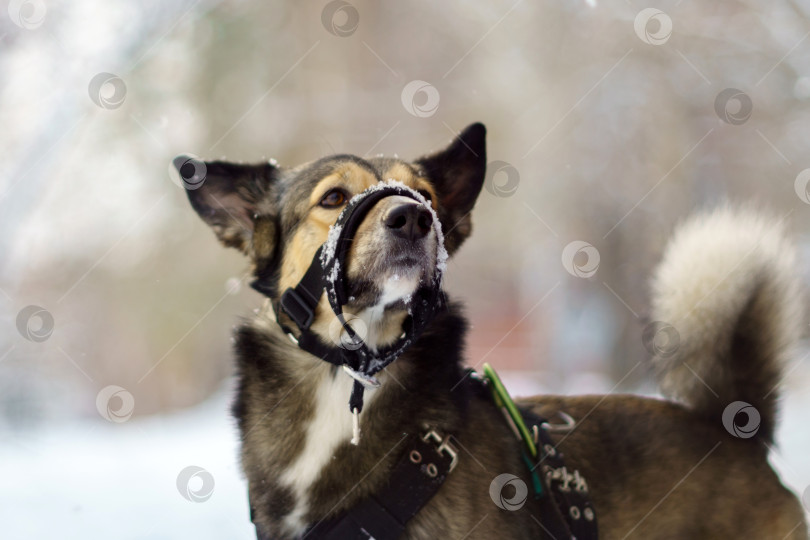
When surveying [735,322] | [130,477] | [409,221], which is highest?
[735,322]

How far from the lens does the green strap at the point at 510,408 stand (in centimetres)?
251

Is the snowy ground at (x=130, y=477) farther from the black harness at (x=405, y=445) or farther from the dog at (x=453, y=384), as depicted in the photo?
the black harness at (x=405, y=445)

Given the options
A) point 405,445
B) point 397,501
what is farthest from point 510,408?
point 397,501

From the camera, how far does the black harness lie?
7.07ft

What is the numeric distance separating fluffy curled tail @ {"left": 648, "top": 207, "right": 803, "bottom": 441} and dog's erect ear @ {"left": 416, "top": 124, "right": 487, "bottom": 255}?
1174 millimetres

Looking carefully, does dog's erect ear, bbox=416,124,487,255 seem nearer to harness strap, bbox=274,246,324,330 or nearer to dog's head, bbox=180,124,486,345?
dog's head, bbox=180,124,486,345

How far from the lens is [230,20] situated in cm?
1062

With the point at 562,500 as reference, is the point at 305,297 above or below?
below

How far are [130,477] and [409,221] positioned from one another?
189 inches

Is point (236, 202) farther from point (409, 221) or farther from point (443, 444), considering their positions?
point (443, 444)

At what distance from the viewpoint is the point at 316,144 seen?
1105 centimetres

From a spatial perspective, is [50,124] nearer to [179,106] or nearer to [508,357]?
[179,106]

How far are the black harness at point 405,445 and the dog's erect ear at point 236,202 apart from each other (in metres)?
0.50

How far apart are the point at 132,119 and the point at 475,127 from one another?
25.6ft
